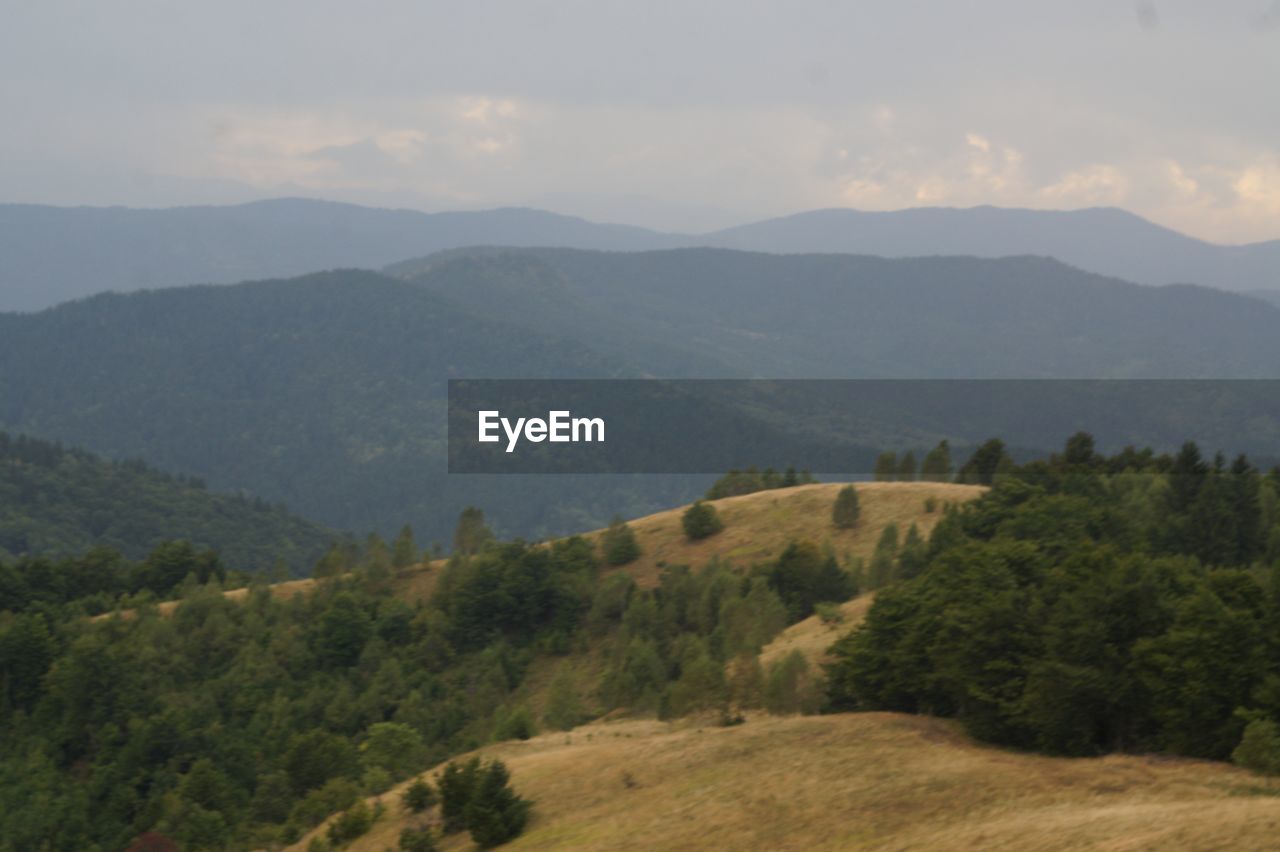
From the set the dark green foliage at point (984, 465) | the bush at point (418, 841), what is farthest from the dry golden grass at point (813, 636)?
the dark green foliage at point (984, 465)

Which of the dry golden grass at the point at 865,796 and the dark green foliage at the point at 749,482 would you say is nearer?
the dry golden grass at the point at 865,796

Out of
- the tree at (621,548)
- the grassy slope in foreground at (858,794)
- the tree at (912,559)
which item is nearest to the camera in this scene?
the grassy slope in foreground at (858,794)

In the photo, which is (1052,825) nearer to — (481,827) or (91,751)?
(481,827)

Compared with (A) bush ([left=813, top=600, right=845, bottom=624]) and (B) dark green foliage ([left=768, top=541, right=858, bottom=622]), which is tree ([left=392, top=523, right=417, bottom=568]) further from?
(A) bush ([left=813, top=600, right=845, bottom=624])

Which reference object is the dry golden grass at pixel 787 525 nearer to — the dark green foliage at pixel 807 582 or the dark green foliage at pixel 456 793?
the dark green foliage at pixel 807 582

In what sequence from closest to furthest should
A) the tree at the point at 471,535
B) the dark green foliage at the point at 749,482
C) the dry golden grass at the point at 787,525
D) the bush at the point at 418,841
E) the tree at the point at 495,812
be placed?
the tree at the point at 495,812, the bush at the point at 418,841, the dry golden grass at the point at 787,525, the tree at the point at 471,535, the dark green foliage at the point at 749,482

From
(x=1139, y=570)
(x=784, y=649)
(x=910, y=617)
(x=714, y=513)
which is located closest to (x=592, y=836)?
(x=910, y=617)

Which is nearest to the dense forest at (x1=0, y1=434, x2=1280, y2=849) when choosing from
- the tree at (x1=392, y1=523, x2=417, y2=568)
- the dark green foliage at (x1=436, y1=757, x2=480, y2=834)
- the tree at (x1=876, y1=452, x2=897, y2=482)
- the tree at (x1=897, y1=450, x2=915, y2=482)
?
the tree at (x1=392, y1=523, x2=417, y2=568)
